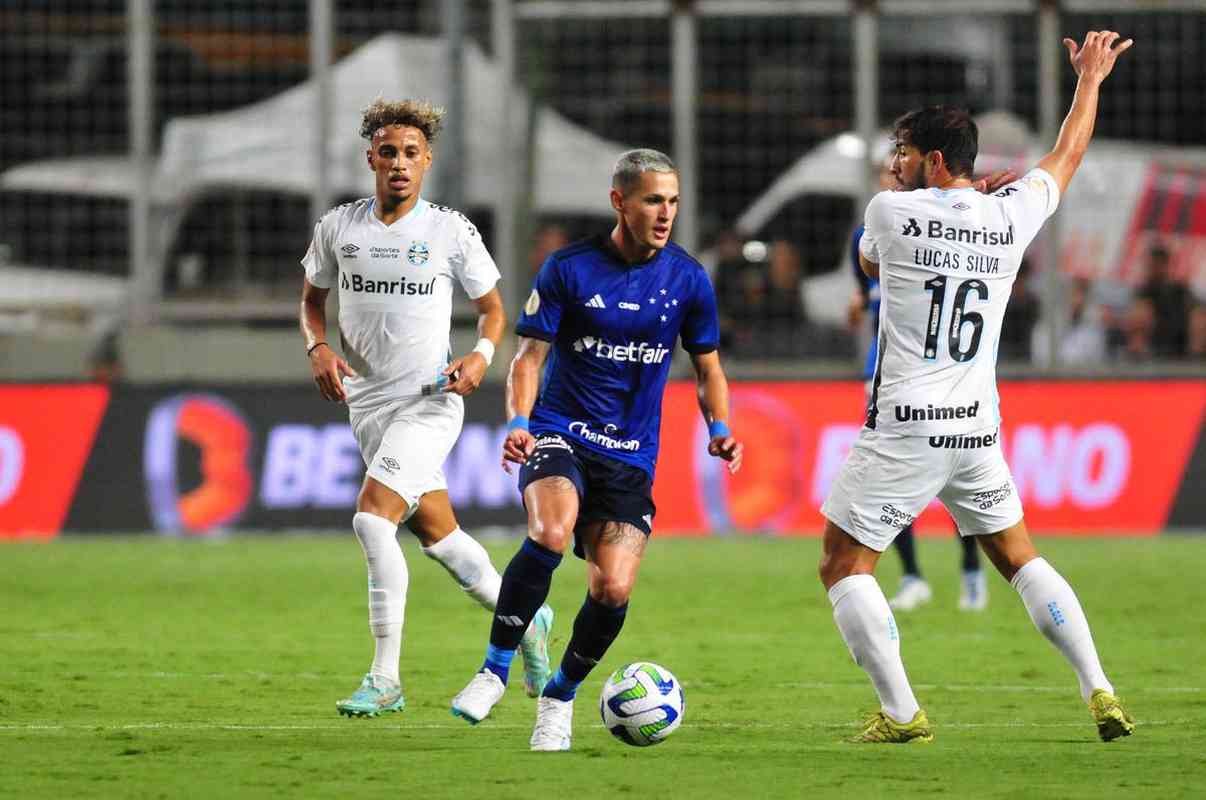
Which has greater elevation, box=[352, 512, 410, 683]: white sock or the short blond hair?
the short blond hair

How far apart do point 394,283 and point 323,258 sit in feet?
1.05

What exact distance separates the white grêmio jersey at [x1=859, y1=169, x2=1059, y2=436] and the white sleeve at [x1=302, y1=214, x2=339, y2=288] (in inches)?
91.1

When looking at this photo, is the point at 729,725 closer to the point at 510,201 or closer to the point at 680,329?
the point at 680,329

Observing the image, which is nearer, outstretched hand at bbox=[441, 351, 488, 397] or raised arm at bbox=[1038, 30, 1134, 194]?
raised arm at bbox=[1038, 30, 1134, 194]

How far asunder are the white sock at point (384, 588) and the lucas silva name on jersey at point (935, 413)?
2.04 meters

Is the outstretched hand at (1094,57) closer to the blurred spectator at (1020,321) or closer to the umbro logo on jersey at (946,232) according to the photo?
the umbro logo on jersey at (946,232)

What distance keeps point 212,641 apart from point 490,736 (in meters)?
3.64

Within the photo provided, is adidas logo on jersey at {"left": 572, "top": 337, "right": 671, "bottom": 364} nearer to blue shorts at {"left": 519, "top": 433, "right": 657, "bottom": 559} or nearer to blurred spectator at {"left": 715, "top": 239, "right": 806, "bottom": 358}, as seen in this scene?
blue shorts at {"left": 519, "top": 433, "right": 657, "bottom": 559}

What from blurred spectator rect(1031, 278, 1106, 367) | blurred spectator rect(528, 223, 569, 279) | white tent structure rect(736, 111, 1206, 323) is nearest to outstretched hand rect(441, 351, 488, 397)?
white tent structure rect(736, 111, 1206, 323)

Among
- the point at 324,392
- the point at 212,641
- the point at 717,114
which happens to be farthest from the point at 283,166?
the point at 324,392

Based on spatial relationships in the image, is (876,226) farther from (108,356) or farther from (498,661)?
(108,356)

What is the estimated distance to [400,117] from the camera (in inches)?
336

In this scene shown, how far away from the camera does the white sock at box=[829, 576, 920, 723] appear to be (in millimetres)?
7371

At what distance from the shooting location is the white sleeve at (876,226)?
24.5 feet
